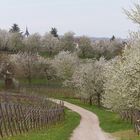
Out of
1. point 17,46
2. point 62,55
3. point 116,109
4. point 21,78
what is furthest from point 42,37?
point 116,109

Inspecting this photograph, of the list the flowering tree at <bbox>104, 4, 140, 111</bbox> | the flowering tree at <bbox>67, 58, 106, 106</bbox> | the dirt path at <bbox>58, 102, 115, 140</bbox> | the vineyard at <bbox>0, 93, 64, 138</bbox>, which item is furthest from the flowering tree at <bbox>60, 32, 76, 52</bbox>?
the flowering tree at <bbox>104, 4, 140, 111</bbox>

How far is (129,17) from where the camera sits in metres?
34.4

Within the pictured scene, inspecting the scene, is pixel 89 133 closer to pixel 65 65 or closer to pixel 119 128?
pixel 119 128

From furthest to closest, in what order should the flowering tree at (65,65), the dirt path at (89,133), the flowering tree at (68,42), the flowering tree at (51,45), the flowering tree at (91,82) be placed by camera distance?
the flowering tree at (68,42)
the flowering tree at (51,45)
the flowering tree at (65,65)
the flowering tree at (91,82)
the dirt path at (89,133)

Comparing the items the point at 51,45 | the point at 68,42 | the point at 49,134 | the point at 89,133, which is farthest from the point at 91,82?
the point at 68,42

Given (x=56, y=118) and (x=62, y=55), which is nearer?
(x=56, y=118)

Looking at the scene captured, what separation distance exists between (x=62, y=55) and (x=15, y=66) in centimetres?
1800

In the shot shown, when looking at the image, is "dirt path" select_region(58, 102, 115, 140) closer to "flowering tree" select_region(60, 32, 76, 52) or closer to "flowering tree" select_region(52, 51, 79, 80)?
"flowering tree" select_region(52, 51, 79, 80)

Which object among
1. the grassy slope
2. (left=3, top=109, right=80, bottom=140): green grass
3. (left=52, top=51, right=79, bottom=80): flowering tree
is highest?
(left=52, top=51, right=79, bottom=80): flowering tree

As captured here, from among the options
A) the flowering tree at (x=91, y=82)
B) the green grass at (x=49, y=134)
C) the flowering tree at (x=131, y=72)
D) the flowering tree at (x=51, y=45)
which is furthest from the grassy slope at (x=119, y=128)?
the flowering tree at (x=51, y=45)

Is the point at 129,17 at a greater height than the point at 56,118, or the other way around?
the point at 129,17

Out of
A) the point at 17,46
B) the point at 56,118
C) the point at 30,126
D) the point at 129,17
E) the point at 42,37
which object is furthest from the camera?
the point at 42,37

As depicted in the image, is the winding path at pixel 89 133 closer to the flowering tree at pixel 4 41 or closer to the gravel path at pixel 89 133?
the gravel path at pixel 89 133

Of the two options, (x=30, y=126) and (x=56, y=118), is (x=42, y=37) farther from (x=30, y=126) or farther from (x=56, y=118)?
(x=30, y=126)
